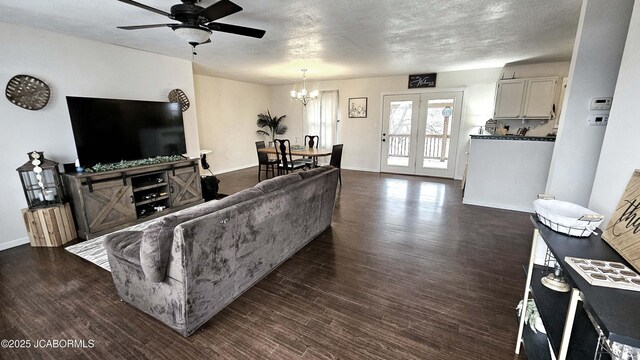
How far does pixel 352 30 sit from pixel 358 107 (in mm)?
3996

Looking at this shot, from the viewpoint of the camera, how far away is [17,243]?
9.78ft

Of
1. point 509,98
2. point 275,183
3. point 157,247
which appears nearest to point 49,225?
point 157,247

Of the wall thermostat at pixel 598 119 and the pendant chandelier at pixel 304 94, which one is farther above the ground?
the pendant chandelier at pixel 304 94

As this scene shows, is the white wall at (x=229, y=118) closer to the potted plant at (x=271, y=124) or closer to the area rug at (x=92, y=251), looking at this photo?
the potted plant at (x=271, y=124)

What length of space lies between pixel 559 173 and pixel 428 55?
302cm

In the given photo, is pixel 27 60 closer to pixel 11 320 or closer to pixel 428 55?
pixel 11 320

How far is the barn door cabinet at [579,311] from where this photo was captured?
721 millimetres

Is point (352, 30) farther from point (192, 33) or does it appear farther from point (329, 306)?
point (329, 306)

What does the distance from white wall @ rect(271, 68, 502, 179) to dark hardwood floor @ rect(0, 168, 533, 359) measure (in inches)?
134

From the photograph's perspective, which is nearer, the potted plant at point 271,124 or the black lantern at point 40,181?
the black lantern at point 40,181

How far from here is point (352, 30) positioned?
3.10 m

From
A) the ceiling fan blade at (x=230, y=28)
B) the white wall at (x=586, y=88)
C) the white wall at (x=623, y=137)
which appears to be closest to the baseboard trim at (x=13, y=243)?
the ceiling fan blade at (x=230, y=28)

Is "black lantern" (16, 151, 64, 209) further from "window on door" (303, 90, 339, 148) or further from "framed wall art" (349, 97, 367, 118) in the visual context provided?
"framed wall art" (349, 97, 367, 118)

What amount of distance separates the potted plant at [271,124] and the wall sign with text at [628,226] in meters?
7.32
